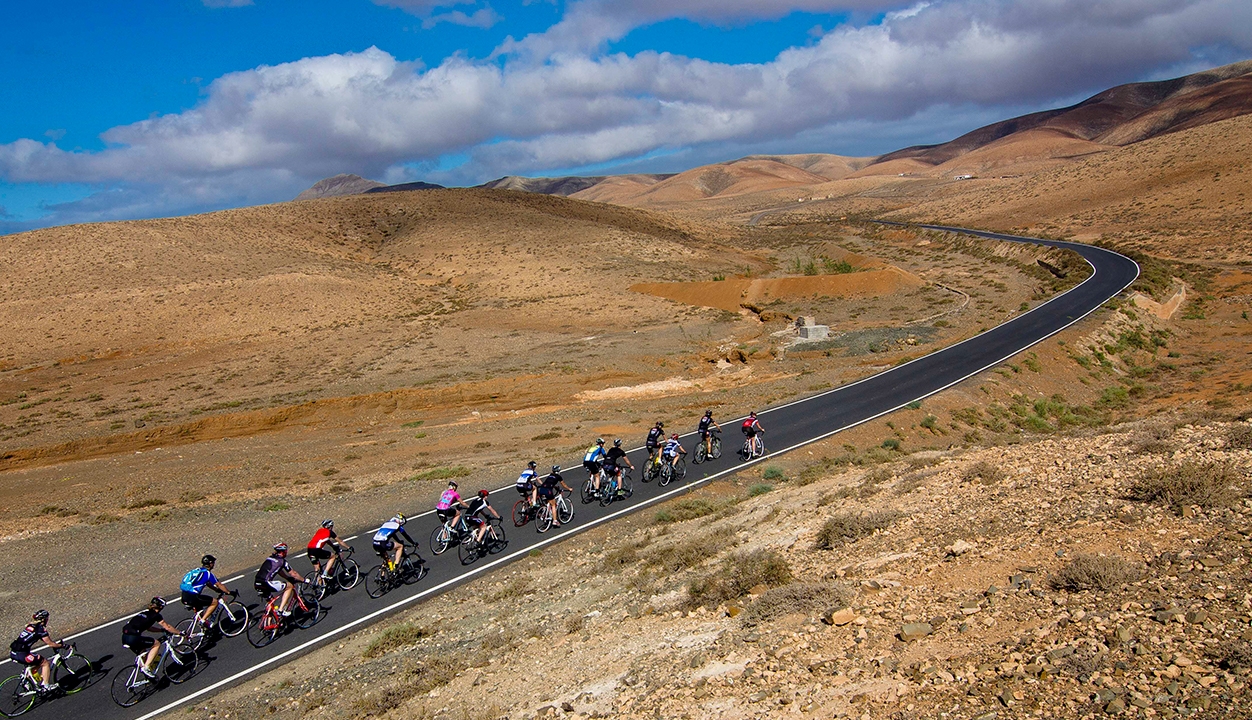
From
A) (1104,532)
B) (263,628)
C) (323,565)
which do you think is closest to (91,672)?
(263,628)

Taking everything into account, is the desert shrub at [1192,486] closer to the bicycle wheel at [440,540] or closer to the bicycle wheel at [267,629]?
the bicycle wheel at [440,540]

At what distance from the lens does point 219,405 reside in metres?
41.1

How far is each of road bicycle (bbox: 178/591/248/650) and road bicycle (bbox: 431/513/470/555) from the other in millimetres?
4483

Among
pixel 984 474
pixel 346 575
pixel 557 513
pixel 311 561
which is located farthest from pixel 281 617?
pixel 984 474

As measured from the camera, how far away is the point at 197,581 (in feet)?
48.2

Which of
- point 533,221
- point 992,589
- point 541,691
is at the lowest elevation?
point 541,691

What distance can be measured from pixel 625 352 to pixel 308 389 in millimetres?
19187

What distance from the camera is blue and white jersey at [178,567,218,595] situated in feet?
47.8

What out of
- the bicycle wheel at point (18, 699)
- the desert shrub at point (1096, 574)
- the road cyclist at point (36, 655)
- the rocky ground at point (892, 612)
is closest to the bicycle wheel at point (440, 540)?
the rocky ground at point (892, 612)

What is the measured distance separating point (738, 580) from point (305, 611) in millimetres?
9437

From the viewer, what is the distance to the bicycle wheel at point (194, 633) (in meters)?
14.3

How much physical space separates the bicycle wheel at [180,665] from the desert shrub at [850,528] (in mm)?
11949

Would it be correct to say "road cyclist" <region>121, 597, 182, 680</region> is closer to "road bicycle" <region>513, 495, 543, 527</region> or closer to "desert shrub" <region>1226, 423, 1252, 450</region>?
"road bicycle" <region>513, 495, 543, 527</region>

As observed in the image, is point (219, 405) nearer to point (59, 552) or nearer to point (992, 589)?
point (59, 552)
